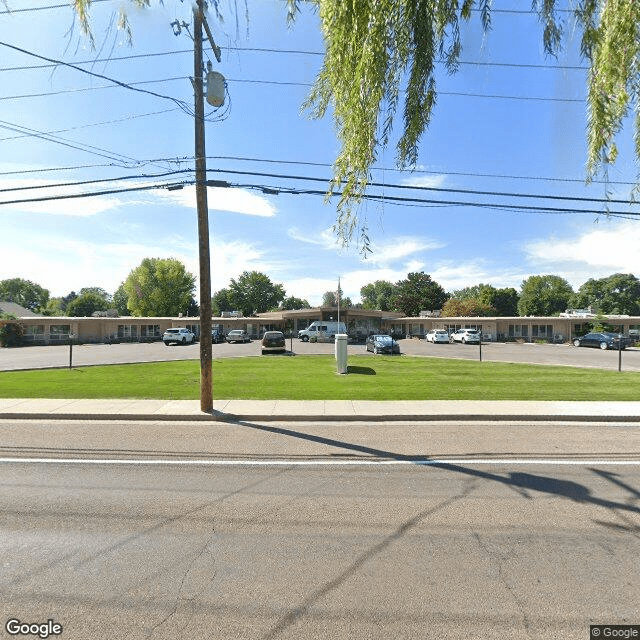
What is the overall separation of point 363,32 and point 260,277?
8743cm

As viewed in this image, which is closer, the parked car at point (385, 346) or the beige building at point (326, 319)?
the parked car at point (385, 346)

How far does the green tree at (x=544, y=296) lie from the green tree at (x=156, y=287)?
82214 millimetres

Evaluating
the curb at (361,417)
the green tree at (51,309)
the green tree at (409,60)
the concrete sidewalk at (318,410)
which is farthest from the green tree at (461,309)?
the green tree at (51,309)

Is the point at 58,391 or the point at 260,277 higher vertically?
the point at 260,277

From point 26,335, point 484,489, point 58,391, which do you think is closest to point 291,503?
point 484,489

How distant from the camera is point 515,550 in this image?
135 inches

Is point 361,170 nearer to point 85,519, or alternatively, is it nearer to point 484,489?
point 484,489

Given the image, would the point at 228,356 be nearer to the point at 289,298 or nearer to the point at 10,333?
the point at 10,333

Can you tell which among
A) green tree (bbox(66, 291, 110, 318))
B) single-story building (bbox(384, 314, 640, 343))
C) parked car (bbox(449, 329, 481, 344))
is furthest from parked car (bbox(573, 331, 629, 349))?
green tree (bbox(66, 291, 110, 318))

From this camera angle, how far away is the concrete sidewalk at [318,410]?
8.51m

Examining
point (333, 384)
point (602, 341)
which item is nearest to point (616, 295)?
point (602, 341)

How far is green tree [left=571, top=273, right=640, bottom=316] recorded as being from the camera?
259ft

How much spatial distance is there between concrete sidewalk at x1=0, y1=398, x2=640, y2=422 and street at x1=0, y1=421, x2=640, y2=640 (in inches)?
80.0

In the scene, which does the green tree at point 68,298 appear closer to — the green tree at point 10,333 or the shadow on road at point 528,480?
the green tree at point 10,333
